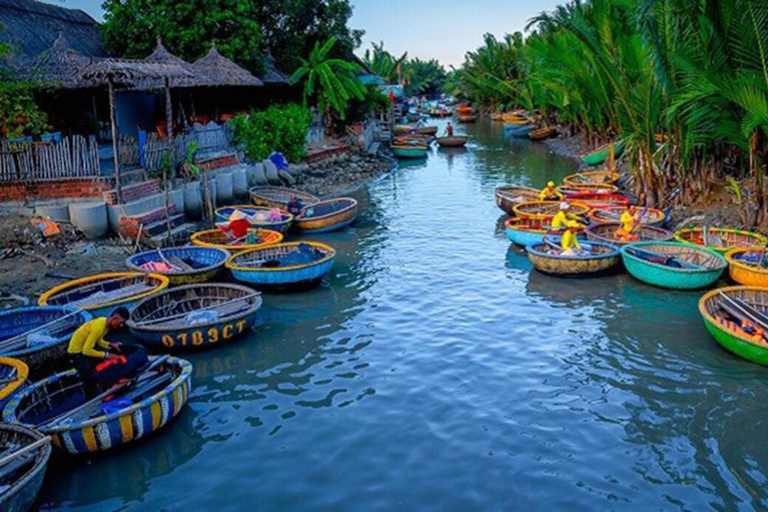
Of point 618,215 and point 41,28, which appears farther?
point 41,28

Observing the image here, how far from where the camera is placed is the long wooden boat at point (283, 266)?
15.5 metres

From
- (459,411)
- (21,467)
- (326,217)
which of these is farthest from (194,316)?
(326,217)

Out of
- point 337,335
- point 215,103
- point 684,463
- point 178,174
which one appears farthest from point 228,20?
point 684,463

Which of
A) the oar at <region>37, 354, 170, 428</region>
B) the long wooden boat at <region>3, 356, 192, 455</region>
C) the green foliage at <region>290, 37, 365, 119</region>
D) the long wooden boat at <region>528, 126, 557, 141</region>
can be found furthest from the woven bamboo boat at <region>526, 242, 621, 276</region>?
the long wooden boat at <region>528, 126, 557, 141</region>

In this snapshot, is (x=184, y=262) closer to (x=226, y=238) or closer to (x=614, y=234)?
(x=226, y=238)

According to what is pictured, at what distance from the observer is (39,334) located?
11508 mm

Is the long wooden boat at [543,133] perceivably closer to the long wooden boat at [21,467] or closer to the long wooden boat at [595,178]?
the long wooden boat at [595,178]

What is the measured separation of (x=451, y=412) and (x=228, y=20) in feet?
78.2

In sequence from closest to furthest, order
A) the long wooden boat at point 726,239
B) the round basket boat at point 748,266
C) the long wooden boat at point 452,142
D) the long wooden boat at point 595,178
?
the round basket boat at point 748,266, the long wooden boat at point 726,239, the long wooden boat at point 595,178, the long wooden boat at point 452,142

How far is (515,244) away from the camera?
20.0m

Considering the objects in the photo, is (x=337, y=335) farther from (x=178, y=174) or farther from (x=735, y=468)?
(x=178, y=174)


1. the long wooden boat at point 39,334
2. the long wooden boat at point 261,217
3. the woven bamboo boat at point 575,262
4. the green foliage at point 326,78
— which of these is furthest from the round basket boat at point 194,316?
the green foliage at point 326,78

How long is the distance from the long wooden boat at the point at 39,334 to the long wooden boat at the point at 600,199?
15706 mm

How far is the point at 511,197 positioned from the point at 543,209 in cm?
252
